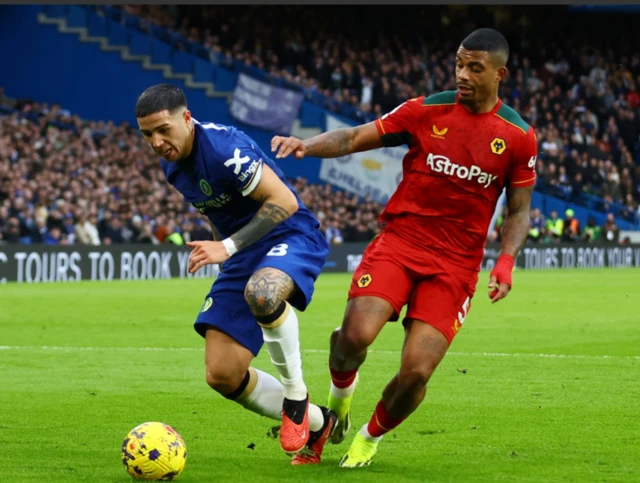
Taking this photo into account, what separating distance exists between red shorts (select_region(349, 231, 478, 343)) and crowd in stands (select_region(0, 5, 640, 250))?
2163 cm

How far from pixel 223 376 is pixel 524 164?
7.04 ft

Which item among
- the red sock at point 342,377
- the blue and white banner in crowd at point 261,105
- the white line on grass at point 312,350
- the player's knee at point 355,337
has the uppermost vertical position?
the player's knee at point 355,337

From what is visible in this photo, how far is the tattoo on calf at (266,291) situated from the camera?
6477mm

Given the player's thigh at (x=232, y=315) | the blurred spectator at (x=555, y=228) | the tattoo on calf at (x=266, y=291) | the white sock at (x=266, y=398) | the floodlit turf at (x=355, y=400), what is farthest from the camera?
the blurred spectator at (x=555, y=228)

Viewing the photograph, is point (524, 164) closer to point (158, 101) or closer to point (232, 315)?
point (232, 315)

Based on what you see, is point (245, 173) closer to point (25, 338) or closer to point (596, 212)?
point (25, 338)

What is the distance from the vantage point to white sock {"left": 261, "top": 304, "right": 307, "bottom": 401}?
6.75m

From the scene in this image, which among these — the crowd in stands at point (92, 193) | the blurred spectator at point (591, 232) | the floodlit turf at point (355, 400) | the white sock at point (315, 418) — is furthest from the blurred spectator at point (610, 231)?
the white sock at point (315, 418)

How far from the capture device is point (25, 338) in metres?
15.0

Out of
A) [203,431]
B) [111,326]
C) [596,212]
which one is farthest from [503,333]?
[596,212]

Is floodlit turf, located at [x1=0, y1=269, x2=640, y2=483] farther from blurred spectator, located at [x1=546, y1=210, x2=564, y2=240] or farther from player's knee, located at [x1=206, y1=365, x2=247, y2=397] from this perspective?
blurred spectator, located at [x1=546, y1=210, x2=564, y2=240]

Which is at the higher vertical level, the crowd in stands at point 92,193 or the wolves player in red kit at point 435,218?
the wolves player in red kit at point 435,218

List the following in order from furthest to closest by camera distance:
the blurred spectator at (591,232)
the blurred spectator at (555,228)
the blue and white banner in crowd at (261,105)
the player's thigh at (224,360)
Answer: the blue and white banner in crowd at (261,105) < the blurred spectator at (591,232) < the blurred spectator at (555,228) < the player's thigh at (224,360)

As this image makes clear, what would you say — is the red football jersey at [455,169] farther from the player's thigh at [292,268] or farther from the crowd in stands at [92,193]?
the crowd in stands at [92,193]
